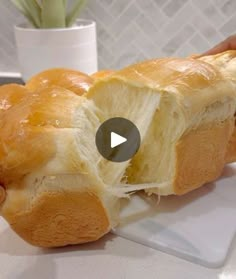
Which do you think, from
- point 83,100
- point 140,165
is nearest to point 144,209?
point 140,165

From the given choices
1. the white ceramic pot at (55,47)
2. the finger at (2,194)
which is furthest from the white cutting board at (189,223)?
the white ceramic pot at (55,47)

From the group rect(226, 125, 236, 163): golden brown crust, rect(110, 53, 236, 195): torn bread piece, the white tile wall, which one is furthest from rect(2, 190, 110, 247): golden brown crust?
the white tile wall

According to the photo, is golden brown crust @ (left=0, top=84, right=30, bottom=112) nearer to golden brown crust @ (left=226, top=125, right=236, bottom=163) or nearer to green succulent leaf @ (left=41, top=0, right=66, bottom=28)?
golden brown crust @ (left=226, top=125, right=236, bottom=163)

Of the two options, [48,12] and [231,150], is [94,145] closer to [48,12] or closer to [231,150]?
[231,150]

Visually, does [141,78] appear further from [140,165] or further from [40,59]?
[40,59]
